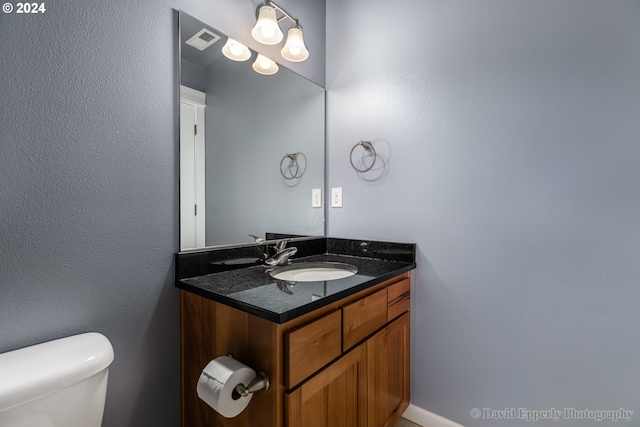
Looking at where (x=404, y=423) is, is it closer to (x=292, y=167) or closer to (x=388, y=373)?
(x=388, y=373)

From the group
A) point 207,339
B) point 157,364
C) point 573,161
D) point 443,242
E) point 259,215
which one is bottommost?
point 157,364

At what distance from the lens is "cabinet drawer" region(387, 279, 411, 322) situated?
1.29 metres

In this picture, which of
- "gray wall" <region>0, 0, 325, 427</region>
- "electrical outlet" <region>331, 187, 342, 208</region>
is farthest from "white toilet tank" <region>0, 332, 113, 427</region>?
"electrical outlet" <region>331, 187, 342, 208</region>

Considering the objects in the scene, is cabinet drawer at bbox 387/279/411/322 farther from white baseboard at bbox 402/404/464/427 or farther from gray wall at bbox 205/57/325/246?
gray wall at bbox 205/57/325/246

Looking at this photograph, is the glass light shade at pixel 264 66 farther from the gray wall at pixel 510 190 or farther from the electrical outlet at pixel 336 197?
the electrical outlet at pixel 336 197

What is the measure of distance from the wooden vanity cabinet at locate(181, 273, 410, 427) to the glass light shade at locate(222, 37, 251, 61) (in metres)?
1.08

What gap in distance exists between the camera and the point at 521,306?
1222 mm

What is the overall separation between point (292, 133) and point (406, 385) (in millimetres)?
1504

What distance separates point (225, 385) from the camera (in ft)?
2.55

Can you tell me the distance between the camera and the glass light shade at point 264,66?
147 centimetres

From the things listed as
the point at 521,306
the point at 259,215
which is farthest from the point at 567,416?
the point at 259,215

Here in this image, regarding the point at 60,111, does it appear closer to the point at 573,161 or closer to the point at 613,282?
the point at 573,161

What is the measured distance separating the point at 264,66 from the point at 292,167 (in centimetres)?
55

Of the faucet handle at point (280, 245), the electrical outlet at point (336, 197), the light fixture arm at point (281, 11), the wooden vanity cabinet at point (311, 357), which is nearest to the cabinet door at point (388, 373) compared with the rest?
the wooden vanity cabinet at point (311, 357)
